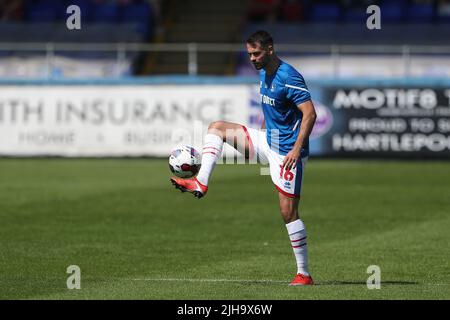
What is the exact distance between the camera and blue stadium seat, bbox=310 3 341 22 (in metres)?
35.0

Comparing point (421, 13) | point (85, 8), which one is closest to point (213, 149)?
point (421, 13)

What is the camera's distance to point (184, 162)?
36.6 feet

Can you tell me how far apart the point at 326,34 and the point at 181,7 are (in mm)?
5964

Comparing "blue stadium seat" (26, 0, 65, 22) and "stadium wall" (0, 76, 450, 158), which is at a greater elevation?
"blue stadium seat" (26, 0, 65, 22)

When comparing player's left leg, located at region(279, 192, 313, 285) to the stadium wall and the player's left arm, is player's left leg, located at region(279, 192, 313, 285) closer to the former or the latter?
the player's left arm

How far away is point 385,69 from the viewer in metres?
30.1

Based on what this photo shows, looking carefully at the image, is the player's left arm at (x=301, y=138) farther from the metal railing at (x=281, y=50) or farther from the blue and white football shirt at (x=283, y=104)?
the metal railing at (x=281, y=50)

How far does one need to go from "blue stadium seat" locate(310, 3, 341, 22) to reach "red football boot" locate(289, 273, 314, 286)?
24780mm

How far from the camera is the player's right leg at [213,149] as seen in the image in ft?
35.2

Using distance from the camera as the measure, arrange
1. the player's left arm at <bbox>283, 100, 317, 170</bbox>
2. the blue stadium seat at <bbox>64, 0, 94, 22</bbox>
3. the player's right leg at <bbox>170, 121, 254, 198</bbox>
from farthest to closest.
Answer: the blue stadium seat at <bbox>64, 0, 94, 22</bbox>
the player's right leg at <bbox>170, 121, 254, 198</bbox>
the player's left arm at <bbox>283, 100, 317, 170</bbox>

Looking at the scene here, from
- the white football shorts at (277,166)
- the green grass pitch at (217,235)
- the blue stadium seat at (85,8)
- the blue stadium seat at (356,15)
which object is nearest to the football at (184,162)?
the white football shorts at (277,166)

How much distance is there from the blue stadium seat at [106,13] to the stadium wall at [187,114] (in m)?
7.34

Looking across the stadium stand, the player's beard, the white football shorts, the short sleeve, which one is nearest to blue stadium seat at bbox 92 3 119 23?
the stadium stand
